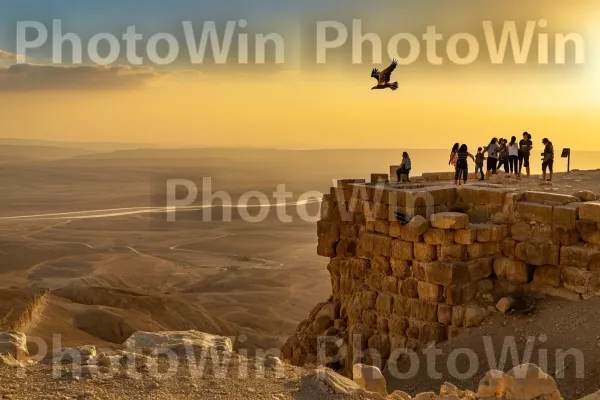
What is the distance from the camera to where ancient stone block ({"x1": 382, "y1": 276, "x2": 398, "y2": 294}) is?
1035 centimetres

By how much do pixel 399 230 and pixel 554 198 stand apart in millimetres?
2470

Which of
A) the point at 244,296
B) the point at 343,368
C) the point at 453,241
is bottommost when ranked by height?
the point at 244,296

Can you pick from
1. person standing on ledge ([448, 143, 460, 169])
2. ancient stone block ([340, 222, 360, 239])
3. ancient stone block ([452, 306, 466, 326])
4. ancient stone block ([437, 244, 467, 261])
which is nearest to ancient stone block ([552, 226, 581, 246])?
ancient stone block ([437, 244, 467, 261])

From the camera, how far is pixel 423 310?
9.92 metres

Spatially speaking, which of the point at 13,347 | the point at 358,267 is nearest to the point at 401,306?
the point at 358,267

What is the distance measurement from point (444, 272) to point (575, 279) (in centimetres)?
189

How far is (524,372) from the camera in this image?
5.66 metres

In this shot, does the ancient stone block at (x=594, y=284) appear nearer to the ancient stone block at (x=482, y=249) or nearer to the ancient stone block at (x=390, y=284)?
the ancient stone block at (x=482, y=249)

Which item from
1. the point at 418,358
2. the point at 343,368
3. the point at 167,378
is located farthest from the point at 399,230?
the point at 167,378

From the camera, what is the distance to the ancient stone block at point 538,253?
31.1ft

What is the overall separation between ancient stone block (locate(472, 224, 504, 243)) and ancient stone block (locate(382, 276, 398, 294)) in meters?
1.52

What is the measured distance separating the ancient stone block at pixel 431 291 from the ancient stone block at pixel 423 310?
3.2 inches

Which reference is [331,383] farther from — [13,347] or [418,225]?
[418,225]

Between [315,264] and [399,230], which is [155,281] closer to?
[315,264]
